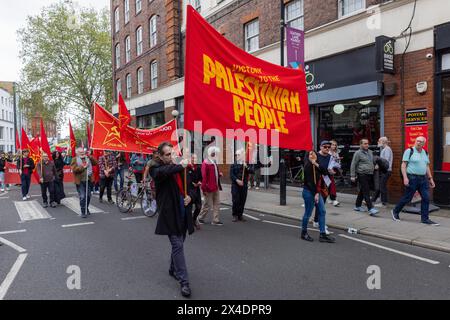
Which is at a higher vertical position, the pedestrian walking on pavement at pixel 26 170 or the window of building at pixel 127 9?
A: the window of building at pixel 127 9

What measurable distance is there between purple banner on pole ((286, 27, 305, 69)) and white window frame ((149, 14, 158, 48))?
13.9 metres

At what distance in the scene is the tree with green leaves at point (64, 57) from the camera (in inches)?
1310

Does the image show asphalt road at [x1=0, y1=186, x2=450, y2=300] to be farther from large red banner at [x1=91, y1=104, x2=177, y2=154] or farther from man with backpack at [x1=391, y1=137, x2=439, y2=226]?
large red banner at [x1=91, y1=104, x2=177, y2=154]

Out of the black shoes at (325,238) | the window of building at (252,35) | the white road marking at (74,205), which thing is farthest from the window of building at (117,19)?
the black shoes at (325,238)

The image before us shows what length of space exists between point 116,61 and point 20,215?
70.2ft

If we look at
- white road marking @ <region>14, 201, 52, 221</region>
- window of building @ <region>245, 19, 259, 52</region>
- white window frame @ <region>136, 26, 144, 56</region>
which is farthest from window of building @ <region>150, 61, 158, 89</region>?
white road marking @ <region>14, 201, 52, 221</region>

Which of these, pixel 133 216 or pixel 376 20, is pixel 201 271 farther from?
pixel 376 20

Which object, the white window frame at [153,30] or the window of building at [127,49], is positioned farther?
the window of building at [127,49]

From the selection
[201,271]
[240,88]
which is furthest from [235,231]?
[240,88]

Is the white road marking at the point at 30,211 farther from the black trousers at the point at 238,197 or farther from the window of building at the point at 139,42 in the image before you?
the window of building at the point at 139,42

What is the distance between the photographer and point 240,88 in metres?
5.87

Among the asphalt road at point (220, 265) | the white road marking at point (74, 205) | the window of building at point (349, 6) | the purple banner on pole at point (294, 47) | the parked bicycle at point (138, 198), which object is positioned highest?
the window of building at point (349, 6)

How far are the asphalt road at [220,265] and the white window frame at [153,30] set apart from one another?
17187mm

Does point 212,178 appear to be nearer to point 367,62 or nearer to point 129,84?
point 367,62
